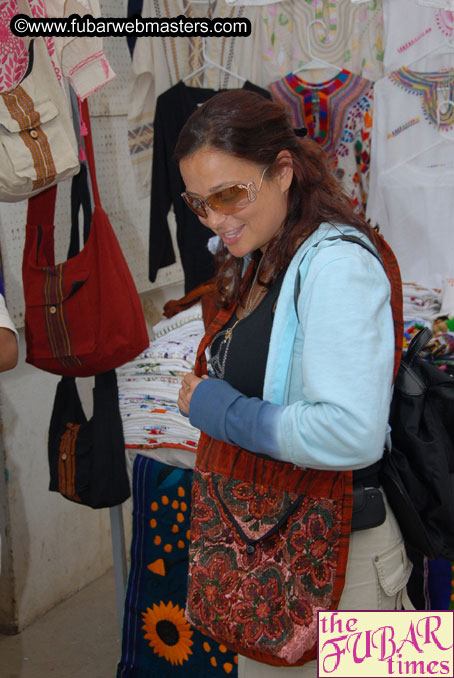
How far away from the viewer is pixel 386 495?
154cm

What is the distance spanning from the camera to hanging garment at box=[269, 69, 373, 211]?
2613 mm

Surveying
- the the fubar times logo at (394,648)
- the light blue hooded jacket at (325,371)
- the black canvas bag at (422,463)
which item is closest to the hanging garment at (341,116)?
the black canvas bag at (422,463)

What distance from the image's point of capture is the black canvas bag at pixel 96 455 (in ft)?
7.55

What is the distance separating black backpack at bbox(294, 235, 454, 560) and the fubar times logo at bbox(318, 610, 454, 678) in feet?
0.84

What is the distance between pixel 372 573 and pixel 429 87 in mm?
1728

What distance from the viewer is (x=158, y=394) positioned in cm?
228

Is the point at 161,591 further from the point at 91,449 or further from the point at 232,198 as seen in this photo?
the point at 232,198

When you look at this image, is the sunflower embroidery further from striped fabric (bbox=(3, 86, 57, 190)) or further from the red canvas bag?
striped fabric (bbox=(3, 86, 57, 190))

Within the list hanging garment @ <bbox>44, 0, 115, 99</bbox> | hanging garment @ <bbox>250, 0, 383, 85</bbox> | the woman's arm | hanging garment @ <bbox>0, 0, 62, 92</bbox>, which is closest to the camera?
Result: the woman's arm

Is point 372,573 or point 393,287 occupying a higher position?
point 393,287

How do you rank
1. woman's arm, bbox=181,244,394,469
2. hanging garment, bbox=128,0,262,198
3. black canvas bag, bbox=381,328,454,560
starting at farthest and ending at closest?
hanging garment, bbox=128,0,262,198 → black canvas bag, bbox=381,328,454,560 → woman's arm, bbox=181,244,394,469

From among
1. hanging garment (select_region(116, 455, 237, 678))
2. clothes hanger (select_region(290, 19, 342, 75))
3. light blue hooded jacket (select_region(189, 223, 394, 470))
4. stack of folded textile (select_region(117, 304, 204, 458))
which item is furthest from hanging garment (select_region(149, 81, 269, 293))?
light blue hooded jacket (select_region(189, 223, 394, 470))

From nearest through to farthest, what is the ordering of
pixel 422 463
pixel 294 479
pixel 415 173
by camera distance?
1. pixel 294 479
2. pixel 422 463
3. pixel 415 173

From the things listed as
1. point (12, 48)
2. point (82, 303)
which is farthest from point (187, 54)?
point (82, 303)
